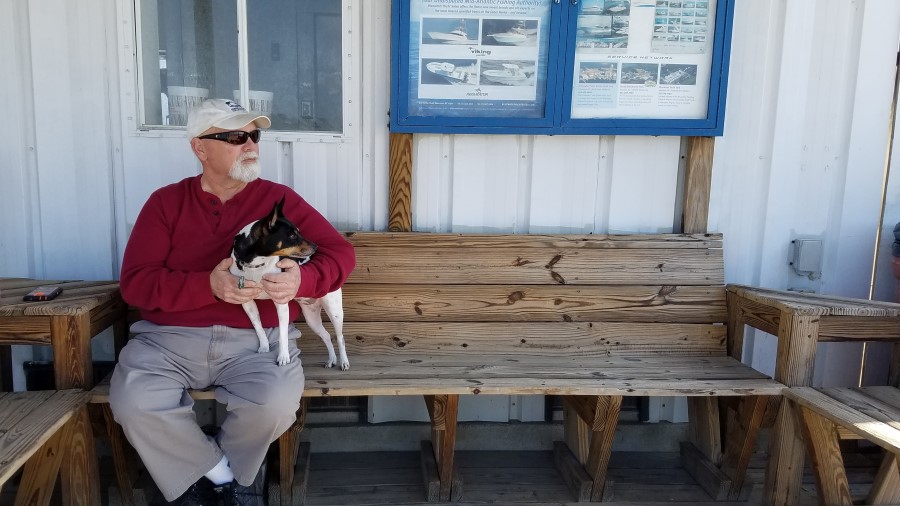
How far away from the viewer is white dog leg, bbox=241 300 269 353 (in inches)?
91.7

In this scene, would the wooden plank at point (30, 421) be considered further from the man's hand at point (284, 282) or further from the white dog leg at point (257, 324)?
the man's hand at point (284, 282)

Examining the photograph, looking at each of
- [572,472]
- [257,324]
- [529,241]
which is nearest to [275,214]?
[257,324]

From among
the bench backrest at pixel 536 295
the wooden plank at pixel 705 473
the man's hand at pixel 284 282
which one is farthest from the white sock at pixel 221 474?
the wooden plank at pixel 705 473

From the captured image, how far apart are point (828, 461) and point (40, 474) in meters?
3.04

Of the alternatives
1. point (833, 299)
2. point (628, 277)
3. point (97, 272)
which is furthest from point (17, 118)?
point (833, 299)

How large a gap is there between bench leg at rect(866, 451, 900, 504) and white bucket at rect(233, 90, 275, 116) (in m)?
3.13

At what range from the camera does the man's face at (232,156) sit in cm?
238

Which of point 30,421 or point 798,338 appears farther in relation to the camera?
point 798,338

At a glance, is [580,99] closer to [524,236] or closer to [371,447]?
[524,236]

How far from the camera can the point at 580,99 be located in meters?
2.93

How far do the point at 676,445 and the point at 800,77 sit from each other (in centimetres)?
205

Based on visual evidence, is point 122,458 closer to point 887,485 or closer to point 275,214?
point 275,214

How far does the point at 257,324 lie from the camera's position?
93.3 inches

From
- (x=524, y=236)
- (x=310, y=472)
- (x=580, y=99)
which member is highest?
(x=580, y=99)
